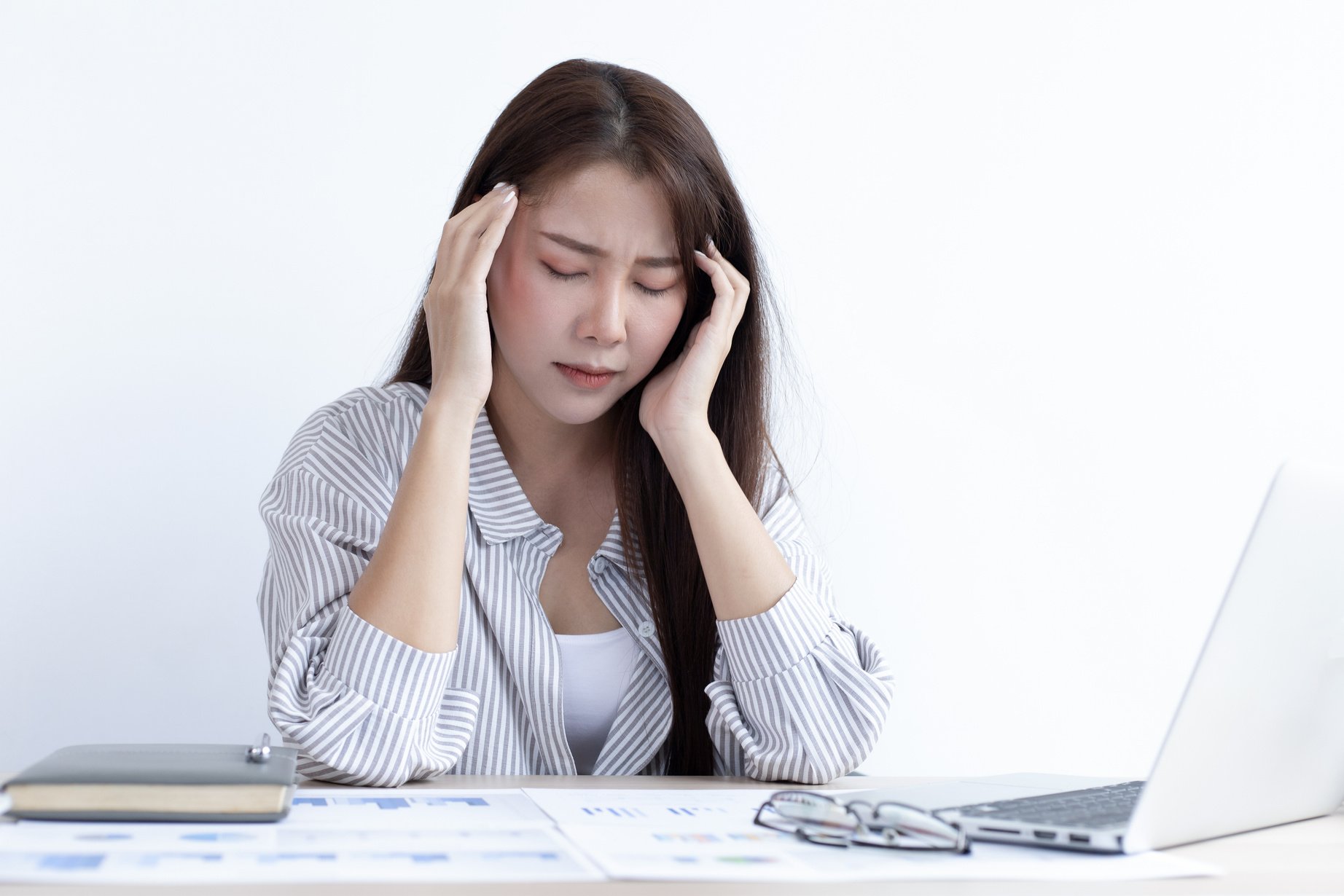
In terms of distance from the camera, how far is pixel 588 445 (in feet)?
5.05

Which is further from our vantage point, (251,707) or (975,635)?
(975,635)

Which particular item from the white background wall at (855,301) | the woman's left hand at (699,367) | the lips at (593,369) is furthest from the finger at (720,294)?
the white background wall at (855,301)

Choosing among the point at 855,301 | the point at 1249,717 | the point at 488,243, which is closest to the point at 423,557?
the point at 488,243

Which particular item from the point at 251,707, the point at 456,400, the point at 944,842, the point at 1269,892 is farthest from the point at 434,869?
the point at 251,707

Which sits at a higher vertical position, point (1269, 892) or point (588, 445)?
point (588, 445)

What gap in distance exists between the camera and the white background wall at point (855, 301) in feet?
5.74

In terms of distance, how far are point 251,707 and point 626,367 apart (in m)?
0.93

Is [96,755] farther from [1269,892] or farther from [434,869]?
[1269,892]

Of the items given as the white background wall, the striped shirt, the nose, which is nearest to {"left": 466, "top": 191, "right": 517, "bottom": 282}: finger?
the nose

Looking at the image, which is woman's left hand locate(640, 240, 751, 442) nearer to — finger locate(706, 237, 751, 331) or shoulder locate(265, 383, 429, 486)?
→ finger locate(706, 237, 751, 331)

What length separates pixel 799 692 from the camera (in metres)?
1.20

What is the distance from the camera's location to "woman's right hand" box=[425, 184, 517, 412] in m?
1.23

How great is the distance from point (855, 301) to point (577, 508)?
727 millimetres

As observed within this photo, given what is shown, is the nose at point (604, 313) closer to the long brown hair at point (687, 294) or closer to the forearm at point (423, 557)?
the long brown hair at point (687, 294)
